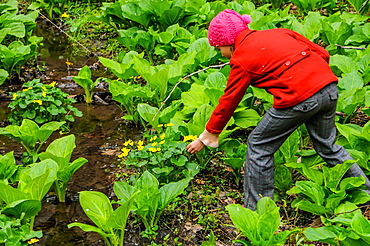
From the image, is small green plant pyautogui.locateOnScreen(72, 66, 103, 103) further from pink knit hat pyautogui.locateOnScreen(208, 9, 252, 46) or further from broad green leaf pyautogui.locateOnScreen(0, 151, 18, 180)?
pink knit hat pyautogui.locateOnScreen(208, 9, 252, 46)

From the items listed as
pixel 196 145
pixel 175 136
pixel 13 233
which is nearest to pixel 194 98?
pixel 175 136

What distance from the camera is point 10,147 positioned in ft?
16.4

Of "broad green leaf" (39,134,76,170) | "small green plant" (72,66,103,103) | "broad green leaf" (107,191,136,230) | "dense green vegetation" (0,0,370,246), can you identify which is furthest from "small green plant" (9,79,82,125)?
"broad green leaf" (107,191,136,230)

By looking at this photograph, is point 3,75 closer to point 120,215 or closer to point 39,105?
point 39,105

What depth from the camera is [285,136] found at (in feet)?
11.2

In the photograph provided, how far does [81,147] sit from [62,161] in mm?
1087

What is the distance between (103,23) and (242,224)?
6078 millimetres

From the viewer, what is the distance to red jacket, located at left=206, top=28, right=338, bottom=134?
3176 millimetres

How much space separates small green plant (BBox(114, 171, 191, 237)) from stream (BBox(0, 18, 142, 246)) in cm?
18

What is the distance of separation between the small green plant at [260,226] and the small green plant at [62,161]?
1569 millimetres

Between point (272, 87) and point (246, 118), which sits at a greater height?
point (272, 87)

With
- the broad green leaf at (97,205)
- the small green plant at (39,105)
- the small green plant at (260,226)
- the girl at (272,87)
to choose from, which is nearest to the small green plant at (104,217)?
the broad green leaf at (97,205)

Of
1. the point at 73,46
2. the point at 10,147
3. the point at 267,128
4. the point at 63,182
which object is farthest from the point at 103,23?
the point at 267,128

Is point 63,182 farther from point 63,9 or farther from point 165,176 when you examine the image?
point 63,9
